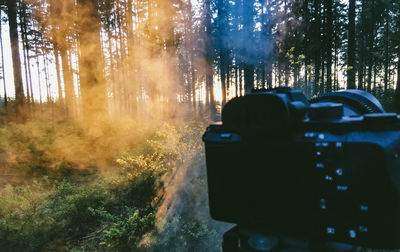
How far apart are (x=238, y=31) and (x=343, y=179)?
6338 mm

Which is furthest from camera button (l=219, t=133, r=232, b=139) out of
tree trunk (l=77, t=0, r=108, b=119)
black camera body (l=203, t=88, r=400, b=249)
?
tree trunk (l=77, t=0, r=108, b=119)

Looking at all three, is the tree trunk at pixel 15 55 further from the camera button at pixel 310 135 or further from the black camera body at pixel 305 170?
the camera button at pixel 310 135

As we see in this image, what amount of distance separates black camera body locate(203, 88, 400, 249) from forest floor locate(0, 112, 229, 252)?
6.95 feet

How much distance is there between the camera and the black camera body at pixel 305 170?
717 millimetres

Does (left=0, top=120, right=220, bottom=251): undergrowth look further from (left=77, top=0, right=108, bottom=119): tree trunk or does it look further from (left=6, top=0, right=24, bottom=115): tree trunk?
(left=6, top=0, right=24, bottom=115): tree trunk

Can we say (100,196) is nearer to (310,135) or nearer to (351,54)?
(310,135)

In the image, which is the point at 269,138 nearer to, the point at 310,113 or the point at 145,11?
the point at 310,113

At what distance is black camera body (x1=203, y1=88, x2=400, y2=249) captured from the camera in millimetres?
717


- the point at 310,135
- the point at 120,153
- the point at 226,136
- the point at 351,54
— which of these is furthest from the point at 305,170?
the point at 351,54

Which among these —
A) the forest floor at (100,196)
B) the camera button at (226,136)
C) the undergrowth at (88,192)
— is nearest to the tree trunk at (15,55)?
the undergrowth at (88,192)

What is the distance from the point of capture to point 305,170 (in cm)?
82

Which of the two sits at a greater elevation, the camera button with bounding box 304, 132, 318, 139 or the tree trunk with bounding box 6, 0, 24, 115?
the tree trunk with bounding box 6, 0, 24, 115

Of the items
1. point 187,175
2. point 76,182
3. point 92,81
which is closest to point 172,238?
point 187,175

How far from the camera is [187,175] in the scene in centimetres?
457
